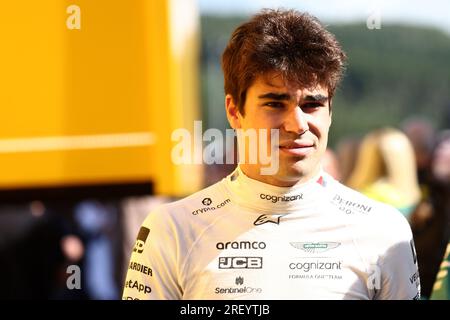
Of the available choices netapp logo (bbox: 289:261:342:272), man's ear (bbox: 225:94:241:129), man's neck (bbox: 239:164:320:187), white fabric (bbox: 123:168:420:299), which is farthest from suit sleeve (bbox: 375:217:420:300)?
man's ear (bbox: 225:94:241:129)

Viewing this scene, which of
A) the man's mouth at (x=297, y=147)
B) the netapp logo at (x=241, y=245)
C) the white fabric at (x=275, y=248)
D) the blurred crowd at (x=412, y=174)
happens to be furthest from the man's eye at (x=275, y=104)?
the blurred crowd at (x=412, y=174)

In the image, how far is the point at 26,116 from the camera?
4988 millimetres

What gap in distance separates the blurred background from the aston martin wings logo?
98 centimetres

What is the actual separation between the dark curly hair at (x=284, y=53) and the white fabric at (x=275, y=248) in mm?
296

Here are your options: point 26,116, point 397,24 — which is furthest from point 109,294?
point 397,24

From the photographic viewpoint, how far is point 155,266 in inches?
108

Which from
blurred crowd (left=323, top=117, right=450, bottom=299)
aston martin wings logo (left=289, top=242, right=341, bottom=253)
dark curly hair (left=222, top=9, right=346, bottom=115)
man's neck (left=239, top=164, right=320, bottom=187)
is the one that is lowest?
blurred crowd (left=323, top=117, right=450, bottom=299)

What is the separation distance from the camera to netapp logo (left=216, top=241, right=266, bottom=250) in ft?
9.11

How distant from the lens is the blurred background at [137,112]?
4.91m

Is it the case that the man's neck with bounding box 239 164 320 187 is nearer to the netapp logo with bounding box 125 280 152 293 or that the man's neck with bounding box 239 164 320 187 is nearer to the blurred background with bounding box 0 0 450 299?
the netapp logo with bounding box 125 280 152 293

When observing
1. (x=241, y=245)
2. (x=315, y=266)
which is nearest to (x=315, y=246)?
(x=315, y=266)

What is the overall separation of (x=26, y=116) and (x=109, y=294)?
2.30 metres
